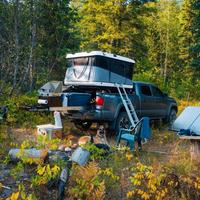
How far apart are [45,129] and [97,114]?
1.62 metres

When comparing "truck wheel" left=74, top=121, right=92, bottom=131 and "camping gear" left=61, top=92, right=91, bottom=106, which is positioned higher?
"camping gear" left=61, top=92, right=91, bottom=106

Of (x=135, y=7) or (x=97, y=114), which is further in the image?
(x=135, y=7)

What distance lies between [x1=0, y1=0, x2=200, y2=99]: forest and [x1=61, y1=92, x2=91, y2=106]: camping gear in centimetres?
248

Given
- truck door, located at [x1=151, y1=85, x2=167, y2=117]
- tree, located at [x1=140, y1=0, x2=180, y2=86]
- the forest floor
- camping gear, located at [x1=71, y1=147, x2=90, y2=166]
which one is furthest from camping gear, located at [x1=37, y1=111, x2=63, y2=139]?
tree, located at [x1=140, y1=0, x2=180, y2=86]

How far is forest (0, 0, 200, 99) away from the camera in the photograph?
14.3m

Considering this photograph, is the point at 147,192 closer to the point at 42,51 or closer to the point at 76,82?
the point at 76,82

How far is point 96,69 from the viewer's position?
1215cm

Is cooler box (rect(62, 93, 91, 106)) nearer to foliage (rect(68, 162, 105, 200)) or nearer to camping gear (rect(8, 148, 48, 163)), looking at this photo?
camping gear (rect(8, 148, 48, 163))

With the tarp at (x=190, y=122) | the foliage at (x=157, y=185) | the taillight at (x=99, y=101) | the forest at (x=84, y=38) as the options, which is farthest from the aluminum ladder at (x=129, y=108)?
the foliage at (x=157, y=185)

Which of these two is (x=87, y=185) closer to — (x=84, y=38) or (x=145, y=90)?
(x=145, y=90)

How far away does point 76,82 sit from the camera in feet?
41.0

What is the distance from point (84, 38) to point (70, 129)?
33.4 ft

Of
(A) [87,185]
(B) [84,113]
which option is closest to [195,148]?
(A) [87,185]

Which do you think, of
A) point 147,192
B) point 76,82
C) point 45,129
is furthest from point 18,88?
point 147,192
